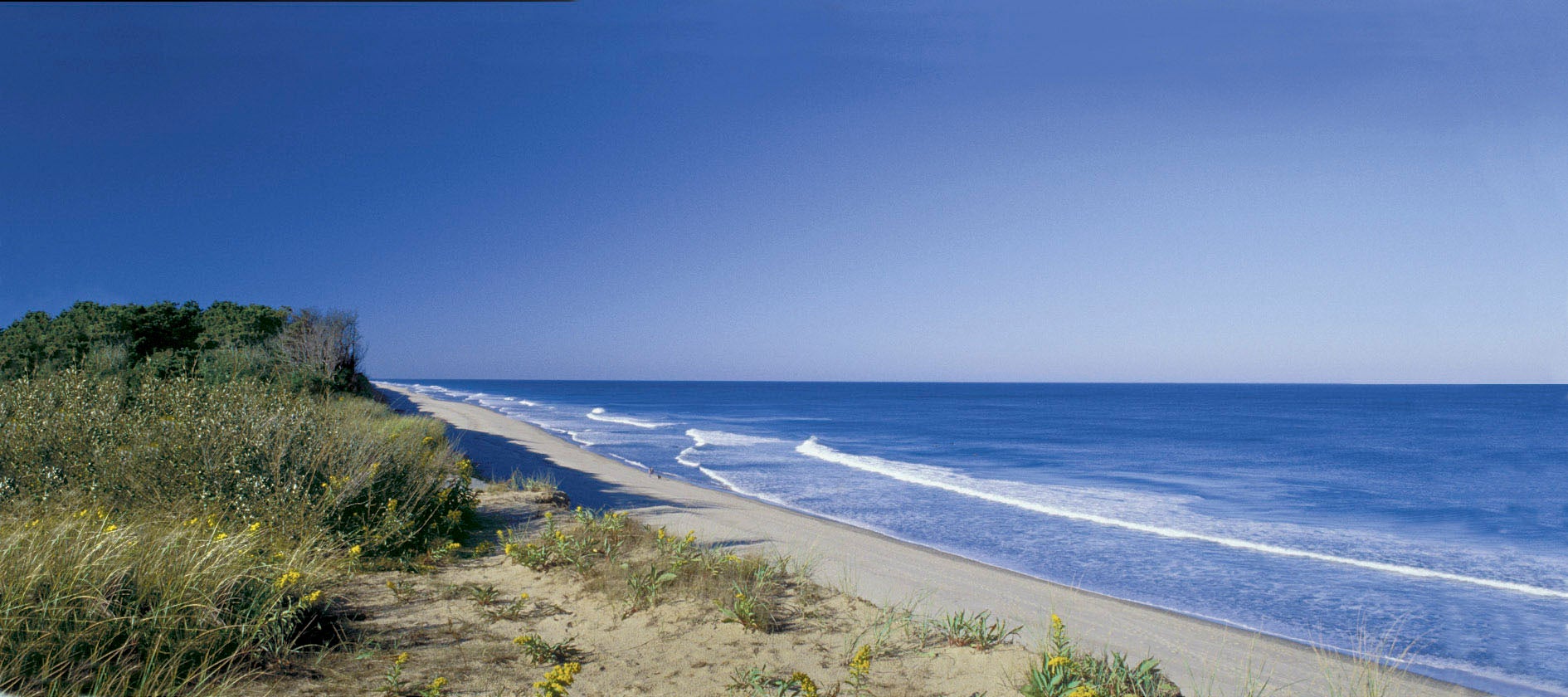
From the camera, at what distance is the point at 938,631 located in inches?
221

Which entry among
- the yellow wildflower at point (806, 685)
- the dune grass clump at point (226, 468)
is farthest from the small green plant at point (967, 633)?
the dune grass clump at point (226, 468)

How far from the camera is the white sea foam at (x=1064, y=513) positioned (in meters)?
12.8

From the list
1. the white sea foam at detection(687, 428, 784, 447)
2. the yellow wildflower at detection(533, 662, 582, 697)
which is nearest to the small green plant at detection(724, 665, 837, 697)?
the yellow wildflower at detection(533, 662, 582, 697)

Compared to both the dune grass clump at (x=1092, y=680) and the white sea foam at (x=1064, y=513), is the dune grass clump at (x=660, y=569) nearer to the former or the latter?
the dune grass clump at (x=1092, y=680)

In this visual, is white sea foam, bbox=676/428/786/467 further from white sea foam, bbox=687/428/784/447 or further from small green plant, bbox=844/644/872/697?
small green plant, bbox=844/644/872/697

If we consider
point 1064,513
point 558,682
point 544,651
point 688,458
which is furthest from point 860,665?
point 688,458

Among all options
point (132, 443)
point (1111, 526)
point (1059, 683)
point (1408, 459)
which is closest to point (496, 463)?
point (132, 443)

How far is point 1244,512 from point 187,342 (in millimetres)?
33992

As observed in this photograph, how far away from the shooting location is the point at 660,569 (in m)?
6.48

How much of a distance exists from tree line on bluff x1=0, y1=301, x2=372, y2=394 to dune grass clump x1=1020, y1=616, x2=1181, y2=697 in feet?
55.4

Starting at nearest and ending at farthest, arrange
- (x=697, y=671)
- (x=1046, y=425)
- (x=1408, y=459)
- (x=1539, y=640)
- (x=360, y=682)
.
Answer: (x=360, y=682)
(x=697, y=671)
(x=1539, y=640)
(x=1408, y=459)
(x=1046, y=425)

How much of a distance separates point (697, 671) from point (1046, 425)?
2012 inches

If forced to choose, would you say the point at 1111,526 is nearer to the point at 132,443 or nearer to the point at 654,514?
the point at 654,514

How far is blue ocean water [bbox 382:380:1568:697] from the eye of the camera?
10.4 meters
